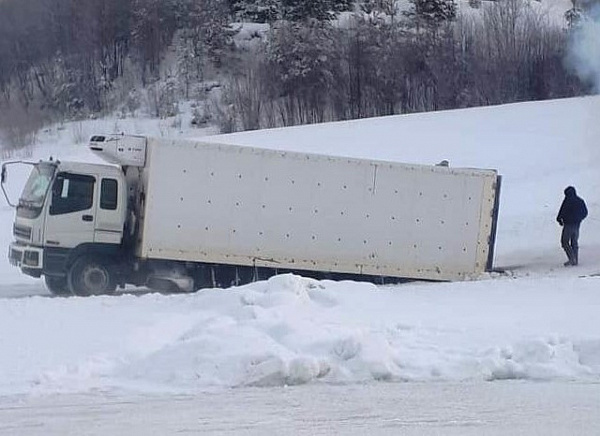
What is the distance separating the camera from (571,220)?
2242cm

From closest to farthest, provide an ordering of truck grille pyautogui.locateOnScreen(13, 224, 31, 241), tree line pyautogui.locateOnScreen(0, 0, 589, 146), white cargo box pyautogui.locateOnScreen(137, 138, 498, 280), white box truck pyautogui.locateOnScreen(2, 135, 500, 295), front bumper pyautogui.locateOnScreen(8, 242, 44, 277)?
front bumper pyautogui.locateOnScreen(8, 242, 44, 277), truck grille pyautogui.locateOnScreen(13, 224, 31, 241), white box truck pyautogui.locateOnScreen(2, 135, 500, 295), white cargo box pyautogui.locateOnScreen(137, 138, 498, 280), tree line pyautogui.locateOnScreen(0, 0, 589, 146)

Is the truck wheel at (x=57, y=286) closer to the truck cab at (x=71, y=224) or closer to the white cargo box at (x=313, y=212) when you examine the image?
the truck cab at (x=71, y=224)

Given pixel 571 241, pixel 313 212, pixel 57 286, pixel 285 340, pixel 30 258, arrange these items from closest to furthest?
pixel 285 340, pixel 30 258, pixel 57 286, pixel 313 212, pixel 571 241

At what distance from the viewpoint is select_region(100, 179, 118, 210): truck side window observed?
18266 millimetres

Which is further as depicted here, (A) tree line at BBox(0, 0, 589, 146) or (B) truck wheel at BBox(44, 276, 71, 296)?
(A) tree line at BBox(0, 0, 589, 146)

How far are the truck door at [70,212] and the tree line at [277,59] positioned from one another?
1380 inches

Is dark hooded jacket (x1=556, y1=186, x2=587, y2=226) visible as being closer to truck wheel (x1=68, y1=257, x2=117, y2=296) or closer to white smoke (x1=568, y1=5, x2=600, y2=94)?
truck wheel (x1=68, y1=257, x2=117, y2=296)

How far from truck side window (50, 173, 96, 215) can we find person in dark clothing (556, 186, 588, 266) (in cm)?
1088

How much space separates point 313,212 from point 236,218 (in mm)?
1568

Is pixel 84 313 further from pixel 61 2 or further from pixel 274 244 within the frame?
pixel 61 2

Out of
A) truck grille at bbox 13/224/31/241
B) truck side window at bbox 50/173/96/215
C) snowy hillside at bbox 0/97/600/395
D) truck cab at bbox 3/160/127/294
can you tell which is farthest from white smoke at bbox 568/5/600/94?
truck grille at bbox 13/224/31/241

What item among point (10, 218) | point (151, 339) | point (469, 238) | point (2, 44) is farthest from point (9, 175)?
point (2, 44)

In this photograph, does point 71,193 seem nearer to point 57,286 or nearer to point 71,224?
point 71,224

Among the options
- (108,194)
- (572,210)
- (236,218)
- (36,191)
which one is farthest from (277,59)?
(36,191)
